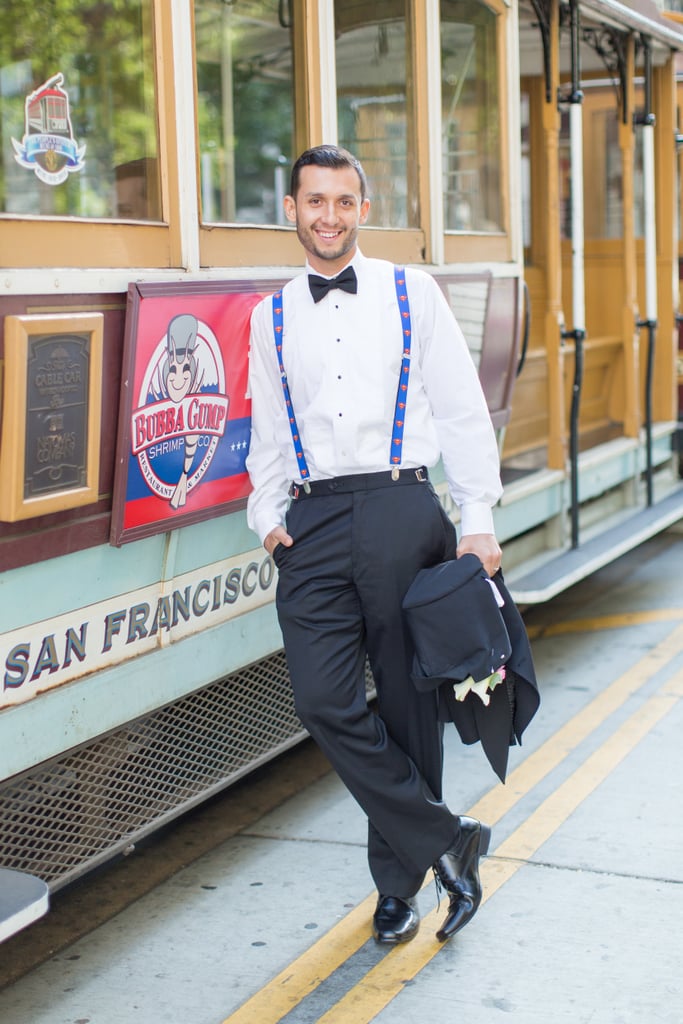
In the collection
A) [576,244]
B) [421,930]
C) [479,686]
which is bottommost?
[421,930]

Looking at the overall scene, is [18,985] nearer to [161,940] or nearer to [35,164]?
[161,940]

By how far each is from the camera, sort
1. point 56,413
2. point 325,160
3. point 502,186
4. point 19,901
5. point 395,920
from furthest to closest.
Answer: point 502,186 → point 395,920 → point 325,160 → point 56,413 → point 19,901

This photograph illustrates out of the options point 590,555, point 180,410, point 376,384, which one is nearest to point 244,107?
point 590,555

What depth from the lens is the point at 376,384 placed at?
2977 millimetres

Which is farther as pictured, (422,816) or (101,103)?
(101,103)

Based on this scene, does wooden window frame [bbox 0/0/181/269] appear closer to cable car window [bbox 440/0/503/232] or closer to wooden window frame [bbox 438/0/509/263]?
cable car window [bbox 440/0/503/232]

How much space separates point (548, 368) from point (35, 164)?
9.11ft

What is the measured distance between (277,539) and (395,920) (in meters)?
0.95

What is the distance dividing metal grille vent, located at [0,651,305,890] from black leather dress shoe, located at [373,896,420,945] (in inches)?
23.2

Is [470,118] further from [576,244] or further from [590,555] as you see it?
[590,555]

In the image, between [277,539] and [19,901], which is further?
[277,539]

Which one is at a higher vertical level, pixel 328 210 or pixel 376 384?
pixel 328 210

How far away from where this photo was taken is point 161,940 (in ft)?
10.8

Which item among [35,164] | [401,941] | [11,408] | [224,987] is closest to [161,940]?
[224,987]
